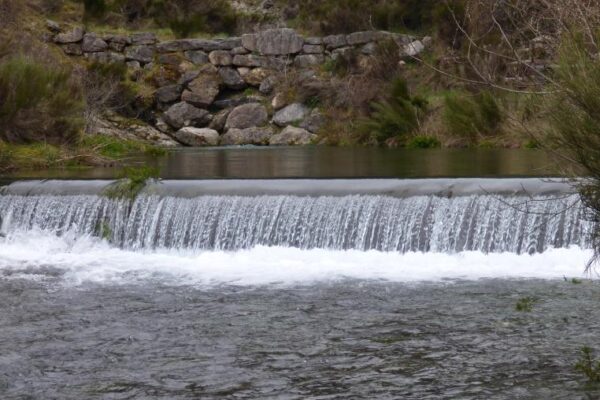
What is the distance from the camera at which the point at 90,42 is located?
3256 cm

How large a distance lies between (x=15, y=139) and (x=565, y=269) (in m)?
11.6

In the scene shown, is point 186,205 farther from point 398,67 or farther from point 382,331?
point 398,67

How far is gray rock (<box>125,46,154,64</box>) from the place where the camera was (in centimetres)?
3275

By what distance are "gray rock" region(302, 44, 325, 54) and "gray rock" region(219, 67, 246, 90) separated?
2396mm

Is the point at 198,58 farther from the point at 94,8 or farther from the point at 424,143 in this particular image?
the point at 424,143

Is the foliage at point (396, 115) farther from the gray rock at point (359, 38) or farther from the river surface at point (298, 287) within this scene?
the river surface at point (298, 287)

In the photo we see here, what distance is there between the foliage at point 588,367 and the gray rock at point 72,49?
28.3 meters

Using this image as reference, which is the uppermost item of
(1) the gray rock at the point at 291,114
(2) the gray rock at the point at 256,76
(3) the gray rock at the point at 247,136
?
(2) the gray rock at the point at 256,76

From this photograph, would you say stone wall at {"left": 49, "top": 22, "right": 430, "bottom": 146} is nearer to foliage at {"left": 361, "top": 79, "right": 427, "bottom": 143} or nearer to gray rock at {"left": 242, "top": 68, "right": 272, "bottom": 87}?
gray rock at {"left": 242, "top": 68, "right": 272, "bottom": 87}

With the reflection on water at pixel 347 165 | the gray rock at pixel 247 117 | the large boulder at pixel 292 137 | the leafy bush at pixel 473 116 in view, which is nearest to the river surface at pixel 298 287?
the reflection on water at pixel 347 165

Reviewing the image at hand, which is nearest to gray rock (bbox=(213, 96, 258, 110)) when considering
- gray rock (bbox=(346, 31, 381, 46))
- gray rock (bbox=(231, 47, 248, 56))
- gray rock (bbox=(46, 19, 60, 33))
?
gray rock (bbox=(231, 47, 248, 56))

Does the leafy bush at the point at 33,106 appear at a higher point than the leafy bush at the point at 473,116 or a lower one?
lower

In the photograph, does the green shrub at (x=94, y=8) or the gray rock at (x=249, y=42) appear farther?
the green shrub at (x=94, y=8)

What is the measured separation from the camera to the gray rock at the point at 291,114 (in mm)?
31031
